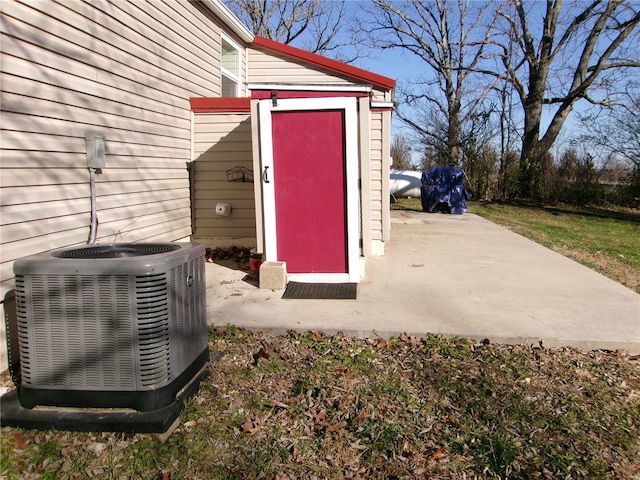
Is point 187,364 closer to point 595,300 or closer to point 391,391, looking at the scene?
point 391,391

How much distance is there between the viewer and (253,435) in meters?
2.51

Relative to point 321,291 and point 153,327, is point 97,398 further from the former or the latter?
point 321,291

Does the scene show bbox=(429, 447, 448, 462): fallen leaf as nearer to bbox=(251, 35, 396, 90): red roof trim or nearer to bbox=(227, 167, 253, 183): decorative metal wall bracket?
bbox=(227, 167, 253, 183): decorative metal wall bracket

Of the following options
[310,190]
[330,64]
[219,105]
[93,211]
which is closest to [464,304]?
[310,190]

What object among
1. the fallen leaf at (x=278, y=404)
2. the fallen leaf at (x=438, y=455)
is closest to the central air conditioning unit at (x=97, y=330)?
the fallen leaf at (x=278, y=404)

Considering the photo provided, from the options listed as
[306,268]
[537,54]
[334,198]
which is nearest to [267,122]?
[334,198]

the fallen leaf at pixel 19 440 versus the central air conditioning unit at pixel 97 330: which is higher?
the central air conditioning unit at pixel 97 330

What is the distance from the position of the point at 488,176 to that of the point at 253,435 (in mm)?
18946

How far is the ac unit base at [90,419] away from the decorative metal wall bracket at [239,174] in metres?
4.61

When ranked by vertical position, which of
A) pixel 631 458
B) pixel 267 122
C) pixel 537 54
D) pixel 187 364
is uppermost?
pixel 537 54

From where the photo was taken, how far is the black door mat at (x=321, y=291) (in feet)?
15.7

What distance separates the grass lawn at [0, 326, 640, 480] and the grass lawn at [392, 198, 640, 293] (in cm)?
319

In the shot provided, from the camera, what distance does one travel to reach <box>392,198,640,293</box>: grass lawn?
7.07 m

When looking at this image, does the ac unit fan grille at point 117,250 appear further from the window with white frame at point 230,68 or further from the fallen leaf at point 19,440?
the window with white frame at point 230,68
